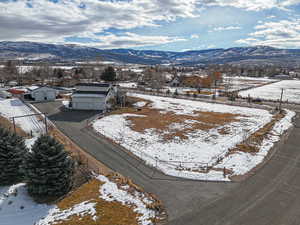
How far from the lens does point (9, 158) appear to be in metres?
14.4

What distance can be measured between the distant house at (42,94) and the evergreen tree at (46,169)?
121 ft

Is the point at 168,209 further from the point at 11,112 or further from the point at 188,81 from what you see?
the point at 188,81

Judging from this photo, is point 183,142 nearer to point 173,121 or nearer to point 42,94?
point 173,121

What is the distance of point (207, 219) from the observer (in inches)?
443

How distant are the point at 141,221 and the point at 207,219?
12.0ft

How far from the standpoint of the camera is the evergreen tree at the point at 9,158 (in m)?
14.3

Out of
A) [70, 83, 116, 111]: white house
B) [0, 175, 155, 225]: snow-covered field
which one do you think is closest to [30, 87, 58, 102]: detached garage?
[70, 83, 116, 111]: white house

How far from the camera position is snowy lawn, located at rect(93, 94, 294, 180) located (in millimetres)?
17969

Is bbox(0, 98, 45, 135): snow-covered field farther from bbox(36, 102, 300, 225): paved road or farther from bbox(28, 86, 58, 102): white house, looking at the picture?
bbox(36, 102, 300, 225): paved road

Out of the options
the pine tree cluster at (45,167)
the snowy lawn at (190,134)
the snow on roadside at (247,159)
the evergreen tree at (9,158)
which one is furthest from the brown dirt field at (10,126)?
the snow on roadside at (247,159)

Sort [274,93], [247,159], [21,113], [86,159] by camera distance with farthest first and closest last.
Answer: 1. [274,93]
2. [21,113]
3. [247,159]
4. [86,159]

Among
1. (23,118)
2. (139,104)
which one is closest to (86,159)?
(23,118)

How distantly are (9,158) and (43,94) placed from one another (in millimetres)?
35631

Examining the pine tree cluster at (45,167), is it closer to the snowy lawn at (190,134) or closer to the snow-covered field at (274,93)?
the snowy lawn at (190,134)
